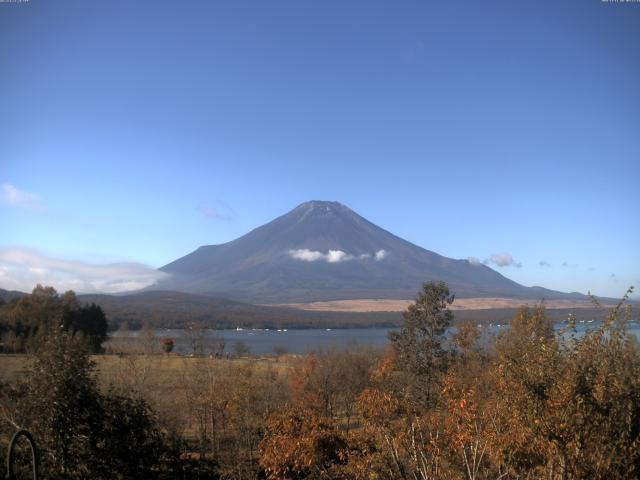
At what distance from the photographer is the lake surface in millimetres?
38078

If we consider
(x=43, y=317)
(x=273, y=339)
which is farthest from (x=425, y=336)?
(x=273, y=339)

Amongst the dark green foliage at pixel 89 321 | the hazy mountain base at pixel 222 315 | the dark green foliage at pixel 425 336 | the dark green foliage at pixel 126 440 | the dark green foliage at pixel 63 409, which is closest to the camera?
the dark green foliage at pixel 63 409

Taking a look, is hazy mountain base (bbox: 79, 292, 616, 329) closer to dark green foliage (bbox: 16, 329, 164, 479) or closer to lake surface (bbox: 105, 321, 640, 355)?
lake surface (bbox: 105, 321, 640, 355)

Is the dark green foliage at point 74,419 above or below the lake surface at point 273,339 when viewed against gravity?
above

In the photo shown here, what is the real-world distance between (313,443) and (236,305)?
143 m

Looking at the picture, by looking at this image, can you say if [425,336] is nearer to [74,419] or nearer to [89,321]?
[74,419]

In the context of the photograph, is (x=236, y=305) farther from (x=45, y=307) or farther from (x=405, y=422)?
(x=405, y=422)

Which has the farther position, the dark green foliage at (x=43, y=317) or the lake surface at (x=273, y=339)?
the dark green foliage at (x=43, y=317)

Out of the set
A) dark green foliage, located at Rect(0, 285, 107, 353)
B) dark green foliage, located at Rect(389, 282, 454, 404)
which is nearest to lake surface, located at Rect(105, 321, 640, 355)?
dark green foliage, located at Rect(0, 285, 107, 353)

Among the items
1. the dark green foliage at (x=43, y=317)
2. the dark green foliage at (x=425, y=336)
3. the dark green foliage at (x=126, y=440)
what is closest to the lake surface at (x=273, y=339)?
the dark green foliage at (x=43, y=317)

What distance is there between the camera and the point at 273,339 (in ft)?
319

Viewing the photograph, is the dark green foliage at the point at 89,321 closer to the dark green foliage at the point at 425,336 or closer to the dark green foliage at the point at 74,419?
the dark green foliage at the point at 425,336

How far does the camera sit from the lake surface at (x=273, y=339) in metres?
38.1

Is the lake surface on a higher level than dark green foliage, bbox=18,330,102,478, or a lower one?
lower
